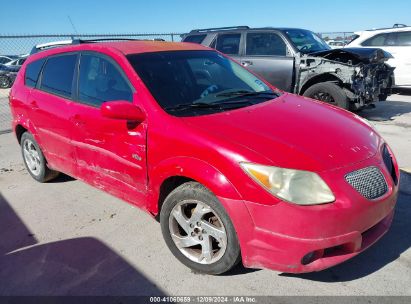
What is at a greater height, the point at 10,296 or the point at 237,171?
the point at 237,171

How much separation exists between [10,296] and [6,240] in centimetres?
95

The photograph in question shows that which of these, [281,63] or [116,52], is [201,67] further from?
[281,63]

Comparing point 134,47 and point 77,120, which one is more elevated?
point 134,47

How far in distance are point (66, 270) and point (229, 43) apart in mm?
6730

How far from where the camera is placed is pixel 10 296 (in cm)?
278

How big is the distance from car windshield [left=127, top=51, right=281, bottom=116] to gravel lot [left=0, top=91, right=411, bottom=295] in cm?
124

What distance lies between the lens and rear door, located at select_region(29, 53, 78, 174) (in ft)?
12.8

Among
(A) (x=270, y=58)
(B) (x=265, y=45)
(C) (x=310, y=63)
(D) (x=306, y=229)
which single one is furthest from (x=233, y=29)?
(D) (x=306, y=229)

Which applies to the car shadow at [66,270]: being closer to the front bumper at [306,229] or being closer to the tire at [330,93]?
the front bumper at [306,229]

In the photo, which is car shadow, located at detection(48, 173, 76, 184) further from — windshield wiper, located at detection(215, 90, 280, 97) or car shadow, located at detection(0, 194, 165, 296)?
windshield wiper, located at detection(215, 90, 280, 97)

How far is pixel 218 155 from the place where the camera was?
2.55 metres

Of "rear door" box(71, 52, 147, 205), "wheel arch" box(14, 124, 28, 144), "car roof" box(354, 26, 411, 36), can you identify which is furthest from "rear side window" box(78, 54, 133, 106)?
"car roof" box(354, 26, 411, 36)

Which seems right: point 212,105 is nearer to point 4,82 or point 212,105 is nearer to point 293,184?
point 293,184

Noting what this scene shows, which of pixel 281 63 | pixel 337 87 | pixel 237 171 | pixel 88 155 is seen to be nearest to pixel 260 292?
pixel 237 171
